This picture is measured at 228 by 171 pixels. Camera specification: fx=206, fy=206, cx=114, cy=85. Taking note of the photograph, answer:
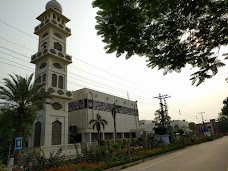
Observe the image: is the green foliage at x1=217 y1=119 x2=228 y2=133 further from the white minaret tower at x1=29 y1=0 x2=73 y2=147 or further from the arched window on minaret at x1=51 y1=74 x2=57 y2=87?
the arched window on minaret at x1=51 y1=74 x2=57 y2=87

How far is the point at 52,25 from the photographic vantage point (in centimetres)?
3712

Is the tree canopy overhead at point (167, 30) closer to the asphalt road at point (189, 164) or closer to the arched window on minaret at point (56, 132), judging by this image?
the asphalt road at point (189, 164)

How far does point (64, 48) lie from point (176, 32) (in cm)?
3677

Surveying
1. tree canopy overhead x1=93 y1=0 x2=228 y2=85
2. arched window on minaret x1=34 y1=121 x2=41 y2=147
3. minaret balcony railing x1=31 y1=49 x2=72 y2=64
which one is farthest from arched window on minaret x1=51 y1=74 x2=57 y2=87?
tree canopy overhead x1=93 y1=0 x2=228 y2=85

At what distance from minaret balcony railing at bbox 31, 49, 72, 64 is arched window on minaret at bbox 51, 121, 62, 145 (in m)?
11.3

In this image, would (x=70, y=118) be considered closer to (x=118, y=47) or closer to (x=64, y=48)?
(x=64, y=48)

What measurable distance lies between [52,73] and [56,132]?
992 cm

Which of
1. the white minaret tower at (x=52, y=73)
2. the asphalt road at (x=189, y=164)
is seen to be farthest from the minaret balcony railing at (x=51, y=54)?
the asphalt road at (x=189, y=164)

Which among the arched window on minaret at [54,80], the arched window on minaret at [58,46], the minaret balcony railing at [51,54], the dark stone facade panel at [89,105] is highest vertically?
the arched window on minaret at [58,46]

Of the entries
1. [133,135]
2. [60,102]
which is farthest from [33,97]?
[133,135]

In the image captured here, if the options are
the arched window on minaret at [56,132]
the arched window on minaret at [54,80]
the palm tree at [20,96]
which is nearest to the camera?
the palm tree at [20,96]

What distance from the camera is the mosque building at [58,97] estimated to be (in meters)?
33.3

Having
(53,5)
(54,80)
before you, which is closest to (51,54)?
(54,80)

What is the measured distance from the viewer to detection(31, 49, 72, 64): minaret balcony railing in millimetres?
34841
